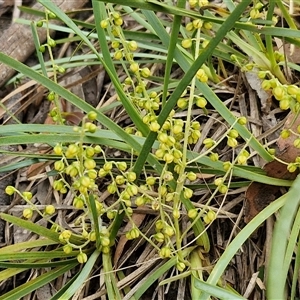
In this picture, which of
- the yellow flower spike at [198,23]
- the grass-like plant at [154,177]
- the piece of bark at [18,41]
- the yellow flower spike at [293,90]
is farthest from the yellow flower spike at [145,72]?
the piece of bark at [18,41]

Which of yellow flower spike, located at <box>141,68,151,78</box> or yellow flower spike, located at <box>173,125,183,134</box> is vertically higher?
yellow flower spike, located at <box>141,68,151,78</box>

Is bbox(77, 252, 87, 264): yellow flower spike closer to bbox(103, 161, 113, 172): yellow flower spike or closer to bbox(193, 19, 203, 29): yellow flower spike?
bbox(103, 161, 113, 172): yellow flower spike

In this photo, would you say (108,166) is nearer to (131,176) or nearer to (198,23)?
(131,176)

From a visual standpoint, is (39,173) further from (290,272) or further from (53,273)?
(290,272)

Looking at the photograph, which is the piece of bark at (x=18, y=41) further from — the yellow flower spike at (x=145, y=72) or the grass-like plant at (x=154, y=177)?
the yellow flower spike at (x=145, y=72)

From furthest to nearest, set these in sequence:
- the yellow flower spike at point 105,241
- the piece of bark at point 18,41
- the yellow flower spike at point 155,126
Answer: the piece of bark at point 18,41 < the yellow flower spike at point 105,241 < the yellow flower spike at point 155,126

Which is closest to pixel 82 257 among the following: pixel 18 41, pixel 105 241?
pixel 105 241

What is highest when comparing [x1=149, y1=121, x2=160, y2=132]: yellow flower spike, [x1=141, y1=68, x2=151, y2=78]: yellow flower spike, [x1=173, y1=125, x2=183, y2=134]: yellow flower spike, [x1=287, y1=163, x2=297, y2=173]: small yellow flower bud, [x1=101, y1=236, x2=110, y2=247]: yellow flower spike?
[x1=141, y1=68, x2=151, y2=78]: yellow flower spike

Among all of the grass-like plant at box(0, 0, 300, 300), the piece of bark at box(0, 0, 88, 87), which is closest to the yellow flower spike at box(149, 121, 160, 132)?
the grass-like plant at box(0, 0, 300, 300)

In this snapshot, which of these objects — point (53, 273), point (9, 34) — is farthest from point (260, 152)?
point (9, 34)

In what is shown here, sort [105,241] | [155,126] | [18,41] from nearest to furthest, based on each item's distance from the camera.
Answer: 1. [155,126]
2. [105,241]
3. [18,41]

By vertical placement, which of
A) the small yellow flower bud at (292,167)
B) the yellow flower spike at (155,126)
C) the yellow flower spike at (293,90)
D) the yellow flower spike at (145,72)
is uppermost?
the yellow flower spike at (293,90)
